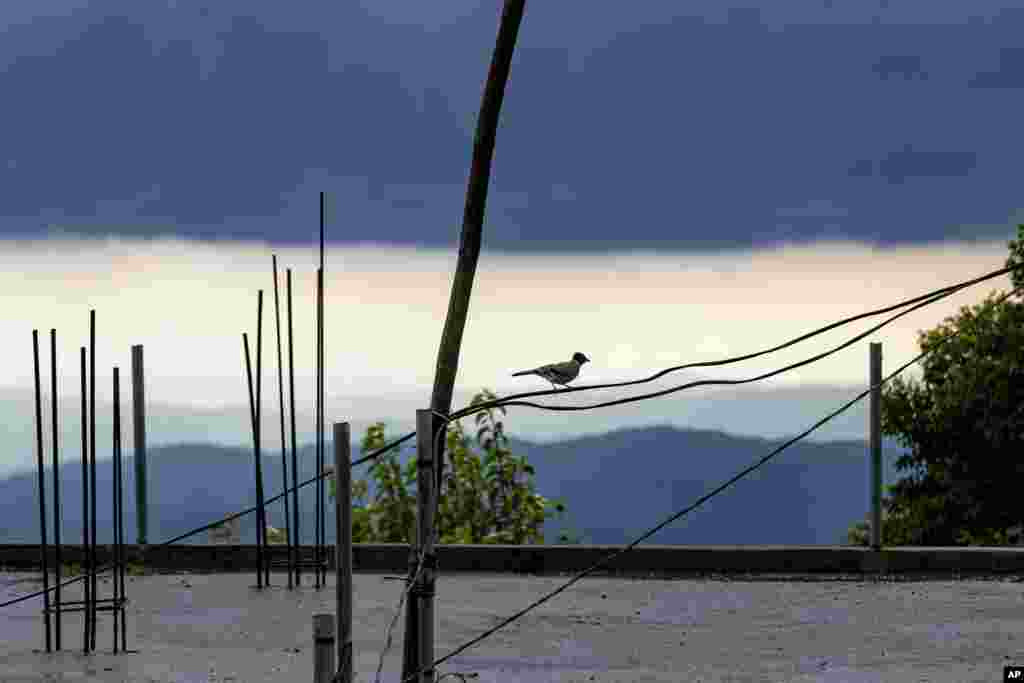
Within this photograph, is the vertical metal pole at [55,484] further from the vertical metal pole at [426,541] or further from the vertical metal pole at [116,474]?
the vertical metal pole at [426,541]

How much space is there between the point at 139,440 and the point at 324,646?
10.4m

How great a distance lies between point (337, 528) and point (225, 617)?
6.46m

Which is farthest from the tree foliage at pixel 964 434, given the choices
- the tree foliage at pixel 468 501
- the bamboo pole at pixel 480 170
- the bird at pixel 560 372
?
the bamboo pole at pixel 480 170

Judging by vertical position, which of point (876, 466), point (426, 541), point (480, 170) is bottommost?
point (426, 541)

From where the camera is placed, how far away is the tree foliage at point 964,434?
29.4 metres

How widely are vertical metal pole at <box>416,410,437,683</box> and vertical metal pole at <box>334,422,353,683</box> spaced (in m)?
0.39

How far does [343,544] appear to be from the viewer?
30.1 feet

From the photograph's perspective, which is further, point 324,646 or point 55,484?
point 55,484

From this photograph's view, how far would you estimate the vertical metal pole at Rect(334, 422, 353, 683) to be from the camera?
9156 millimetres

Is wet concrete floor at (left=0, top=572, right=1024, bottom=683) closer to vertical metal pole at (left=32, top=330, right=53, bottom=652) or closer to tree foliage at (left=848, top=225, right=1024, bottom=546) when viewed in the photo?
vertical metal pole at (left=32, top=330, right=53, bottom=652)

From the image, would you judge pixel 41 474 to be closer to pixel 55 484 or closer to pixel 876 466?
pixel 55 484

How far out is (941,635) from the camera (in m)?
14.0

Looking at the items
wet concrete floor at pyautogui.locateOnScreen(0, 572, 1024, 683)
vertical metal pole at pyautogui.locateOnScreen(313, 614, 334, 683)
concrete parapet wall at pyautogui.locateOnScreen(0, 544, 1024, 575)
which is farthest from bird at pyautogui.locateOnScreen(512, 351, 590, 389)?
concrete parapet wall at pyautogui.locateOnScreen(0, 544, 1024, 575)

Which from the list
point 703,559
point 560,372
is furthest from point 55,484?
point 703,559
